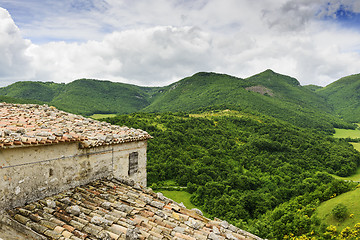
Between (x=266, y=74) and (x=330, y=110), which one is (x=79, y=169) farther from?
(x=266, y=74)

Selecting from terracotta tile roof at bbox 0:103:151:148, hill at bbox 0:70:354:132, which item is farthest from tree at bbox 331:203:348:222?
hill at bbox 0:70:354:132

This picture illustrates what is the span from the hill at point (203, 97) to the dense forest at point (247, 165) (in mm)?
23065

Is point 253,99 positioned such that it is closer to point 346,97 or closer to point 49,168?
point 346,97

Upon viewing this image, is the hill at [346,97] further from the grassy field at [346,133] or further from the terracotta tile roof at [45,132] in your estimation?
the terracotta tile roof at [45,132]

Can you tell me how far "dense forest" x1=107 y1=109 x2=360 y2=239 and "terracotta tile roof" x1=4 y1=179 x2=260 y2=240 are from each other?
771 inches

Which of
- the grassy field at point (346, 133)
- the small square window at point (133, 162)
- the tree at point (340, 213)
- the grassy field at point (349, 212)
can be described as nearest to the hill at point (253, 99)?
the grassy field at point (346, 133)

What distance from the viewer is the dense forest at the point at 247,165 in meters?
32.2

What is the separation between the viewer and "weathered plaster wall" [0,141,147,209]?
17.4 feet

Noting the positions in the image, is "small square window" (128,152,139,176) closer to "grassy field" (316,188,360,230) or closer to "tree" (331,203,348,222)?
"grassy field" (316,188,360,230)

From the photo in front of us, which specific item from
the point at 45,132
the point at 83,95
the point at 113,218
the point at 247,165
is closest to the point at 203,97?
the point at 83,95

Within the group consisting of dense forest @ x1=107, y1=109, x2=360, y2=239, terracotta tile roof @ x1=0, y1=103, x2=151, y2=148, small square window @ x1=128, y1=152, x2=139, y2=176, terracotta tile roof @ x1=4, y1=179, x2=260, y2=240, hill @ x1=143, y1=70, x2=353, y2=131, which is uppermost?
hill @ x1=143, y1=70, x2=353, y2=131

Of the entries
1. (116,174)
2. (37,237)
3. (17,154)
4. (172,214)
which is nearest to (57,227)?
(37,237)

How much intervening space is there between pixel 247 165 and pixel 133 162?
43.1m

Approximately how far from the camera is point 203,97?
366ft
